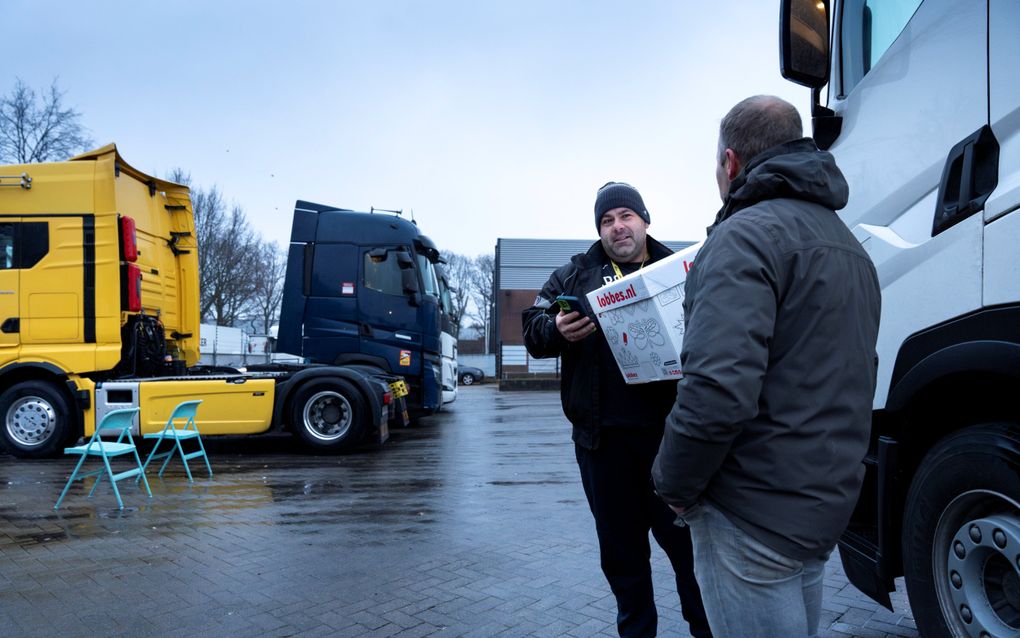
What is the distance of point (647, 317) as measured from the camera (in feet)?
7.73

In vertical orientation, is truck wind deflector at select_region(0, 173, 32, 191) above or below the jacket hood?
above

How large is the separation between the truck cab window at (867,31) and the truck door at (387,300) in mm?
8143

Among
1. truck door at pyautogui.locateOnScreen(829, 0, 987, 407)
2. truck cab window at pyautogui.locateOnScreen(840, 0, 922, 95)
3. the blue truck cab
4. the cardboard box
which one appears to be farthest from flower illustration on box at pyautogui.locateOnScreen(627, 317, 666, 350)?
the blue truck cab

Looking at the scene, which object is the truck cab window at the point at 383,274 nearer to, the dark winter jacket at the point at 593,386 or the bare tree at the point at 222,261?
the dark winter jacket at the point at 593,386

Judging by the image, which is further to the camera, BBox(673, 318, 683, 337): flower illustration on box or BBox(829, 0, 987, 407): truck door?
BBox(673, 318, 683, 337): flower illustration on box

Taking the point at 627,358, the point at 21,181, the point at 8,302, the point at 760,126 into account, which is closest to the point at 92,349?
the point at 8,302

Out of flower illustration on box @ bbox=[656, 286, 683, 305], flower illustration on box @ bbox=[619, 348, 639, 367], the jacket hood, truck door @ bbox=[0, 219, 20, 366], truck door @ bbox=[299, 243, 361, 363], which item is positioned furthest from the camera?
truck door @ bbox=[299, 243, 361, 363]

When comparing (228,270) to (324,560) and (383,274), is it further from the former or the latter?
(324,560)

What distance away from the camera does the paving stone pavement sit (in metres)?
3.46

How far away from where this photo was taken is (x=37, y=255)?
886 cm

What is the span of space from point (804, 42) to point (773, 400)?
2075 mm

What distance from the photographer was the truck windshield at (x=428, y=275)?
434 inches

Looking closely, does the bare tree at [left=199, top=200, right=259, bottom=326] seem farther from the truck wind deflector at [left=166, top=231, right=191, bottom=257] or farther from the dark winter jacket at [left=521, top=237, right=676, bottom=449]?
the dark winter jacket at [left=521, top=237, right=676, bottom=449]

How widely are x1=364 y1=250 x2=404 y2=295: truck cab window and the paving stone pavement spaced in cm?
340
